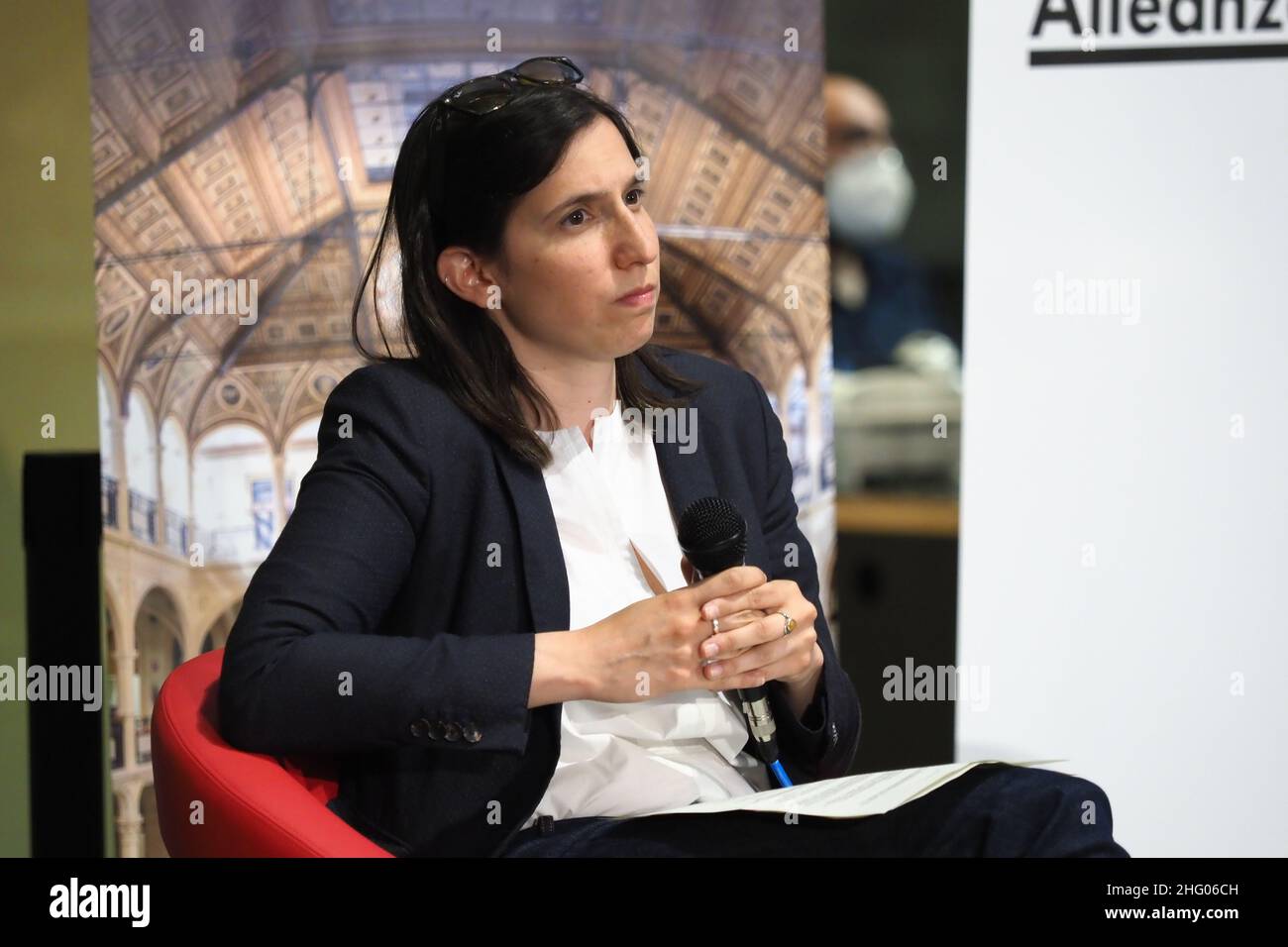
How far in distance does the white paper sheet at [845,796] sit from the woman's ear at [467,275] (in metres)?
0.84

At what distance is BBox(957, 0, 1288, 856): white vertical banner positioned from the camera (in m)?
3.26

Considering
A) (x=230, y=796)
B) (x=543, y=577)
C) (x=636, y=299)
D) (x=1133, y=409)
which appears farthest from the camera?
(x=1133, y=409)

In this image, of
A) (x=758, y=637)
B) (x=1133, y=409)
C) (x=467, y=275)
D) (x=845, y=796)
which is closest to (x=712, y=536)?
(x=758, y=637)

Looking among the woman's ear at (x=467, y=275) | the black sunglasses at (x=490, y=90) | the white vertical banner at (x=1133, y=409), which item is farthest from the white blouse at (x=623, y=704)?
the white vertical banner at (x=1133, y=409)

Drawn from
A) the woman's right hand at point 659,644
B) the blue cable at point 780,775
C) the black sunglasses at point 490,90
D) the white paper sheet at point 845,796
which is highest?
the black sunglasses at point 490,90

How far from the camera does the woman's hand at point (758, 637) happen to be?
→ 1749mm

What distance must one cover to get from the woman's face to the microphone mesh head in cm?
36

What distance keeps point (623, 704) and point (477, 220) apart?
78 cm

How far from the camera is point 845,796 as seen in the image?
5.78 ft

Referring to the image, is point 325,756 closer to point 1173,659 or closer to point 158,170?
point 158,170

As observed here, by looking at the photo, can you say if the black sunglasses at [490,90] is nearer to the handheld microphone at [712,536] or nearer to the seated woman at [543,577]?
the seated woman at [543,577]

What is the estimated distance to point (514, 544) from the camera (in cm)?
192

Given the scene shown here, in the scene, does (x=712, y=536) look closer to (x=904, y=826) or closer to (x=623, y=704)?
(x=623, y=704)

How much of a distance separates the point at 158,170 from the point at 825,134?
164 cm
